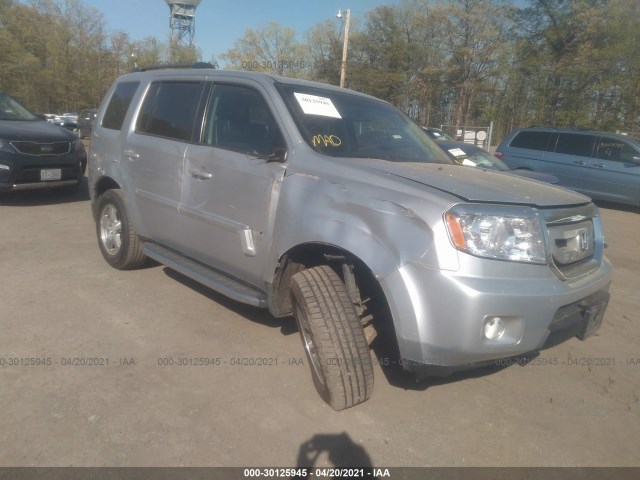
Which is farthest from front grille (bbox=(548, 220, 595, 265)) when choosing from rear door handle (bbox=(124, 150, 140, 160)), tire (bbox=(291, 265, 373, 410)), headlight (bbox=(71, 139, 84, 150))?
headlight (bbox=(71, 139, 84, 150))

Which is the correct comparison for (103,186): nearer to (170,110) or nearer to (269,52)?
(170,110)

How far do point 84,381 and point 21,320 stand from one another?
1117 millimetres

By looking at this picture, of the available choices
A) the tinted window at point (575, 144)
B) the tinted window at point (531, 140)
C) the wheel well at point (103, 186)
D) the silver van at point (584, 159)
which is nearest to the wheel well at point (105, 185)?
the wheel well at point (103, 186)

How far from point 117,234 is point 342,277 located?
2.61 meters

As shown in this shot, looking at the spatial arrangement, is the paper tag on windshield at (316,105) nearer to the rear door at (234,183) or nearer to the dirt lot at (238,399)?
the rear door at (234,183)

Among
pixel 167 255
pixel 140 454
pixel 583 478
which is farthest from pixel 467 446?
pixel 167 255

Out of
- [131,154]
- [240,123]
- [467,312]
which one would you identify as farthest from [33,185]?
[467,312]

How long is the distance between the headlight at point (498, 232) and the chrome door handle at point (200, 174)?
1808mm

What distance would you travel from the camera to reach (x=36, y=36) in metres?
34.3

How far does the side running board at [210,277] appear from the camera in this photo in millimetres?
3148

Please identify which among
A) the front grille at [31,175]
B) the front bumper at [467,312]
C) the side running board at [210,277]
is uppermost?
the front bumper at [467,312]

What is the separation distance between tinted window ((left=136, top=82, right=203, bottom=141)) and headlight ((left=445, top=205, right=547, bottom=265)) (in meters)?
2.26

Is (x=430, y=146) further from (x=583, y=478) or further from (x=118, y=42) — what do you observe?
(x=118, y=42)

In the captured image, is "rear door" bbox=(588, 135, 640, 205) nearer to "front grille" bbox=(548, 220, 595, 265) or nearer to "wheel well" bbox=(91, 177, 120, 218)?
"front grille" bbox=(548, 220, 595, 265)
